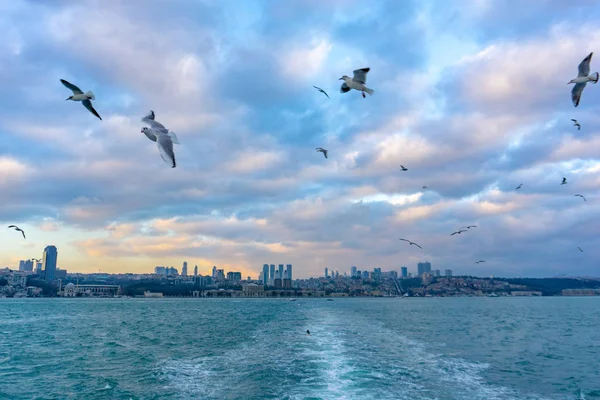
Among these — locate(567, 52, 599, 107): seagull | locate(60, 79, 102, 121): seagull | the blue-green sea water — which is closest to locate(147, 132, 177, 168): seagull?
locate(60, 79, 102, 121): seagull

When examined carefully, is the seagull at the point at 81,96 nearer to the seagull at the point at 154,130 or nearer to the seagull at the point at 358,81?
the seagull at the point at 154,130

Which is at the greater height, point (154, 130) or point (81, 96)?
point (81, 96)

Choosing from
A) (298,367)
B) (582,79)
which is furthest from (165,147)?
(298,367)

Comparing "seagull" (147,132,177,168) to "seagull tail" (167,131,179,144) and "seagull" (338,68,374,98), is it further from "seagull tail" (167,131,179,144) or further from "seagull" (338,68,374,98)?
"seagull" (338,68,374,98)

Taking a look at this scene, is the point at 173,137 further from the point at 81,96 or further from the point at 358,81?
the point at 358,81

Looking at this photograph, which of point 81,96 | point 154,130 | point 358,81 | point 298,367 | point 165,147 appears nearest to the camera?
point 165,147

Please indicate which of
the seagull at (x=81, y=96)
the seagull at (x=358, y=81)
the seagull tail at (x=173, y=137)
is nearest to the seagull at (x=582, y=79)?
the seagull at (x=358, y=81)

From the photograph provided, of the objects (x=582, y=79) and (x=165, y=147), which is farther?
(x=582, y=79)

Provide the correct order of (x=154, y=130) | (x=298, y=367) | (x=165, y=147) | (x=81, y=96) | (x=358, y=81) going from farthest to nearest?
(x=298, y=367) → (x=358, y=81) → (x=81, y=96) → (x=154, y=130) → (x=165, y=147)
